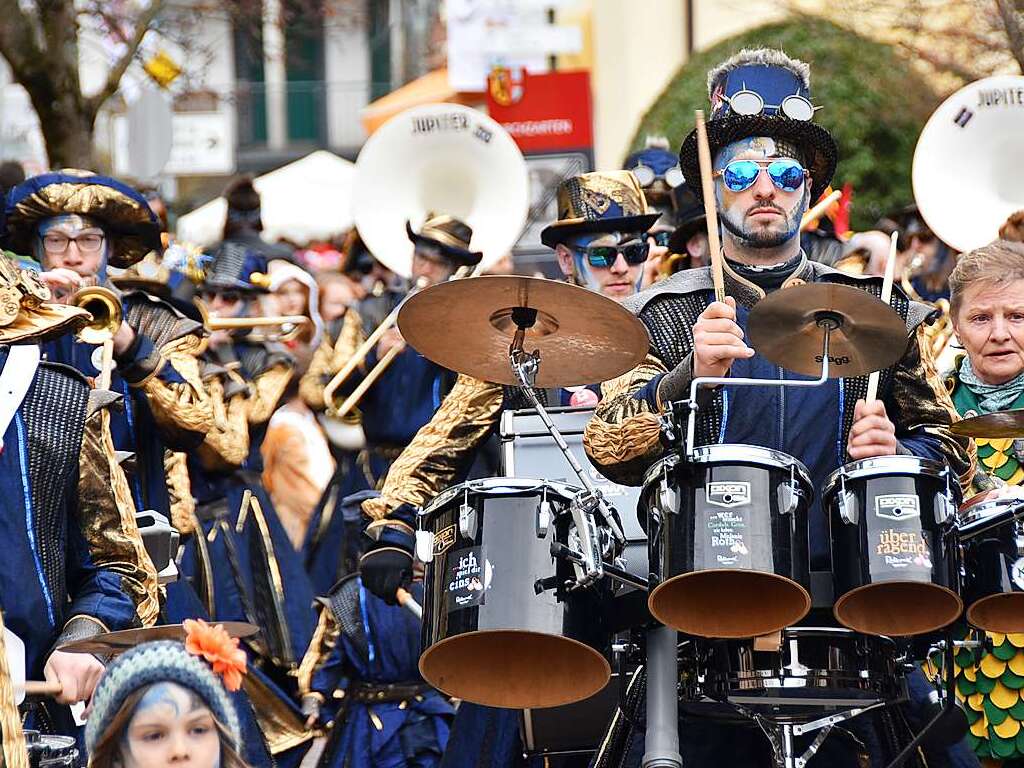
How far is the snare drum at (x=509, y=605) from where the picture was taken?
6.46 meters

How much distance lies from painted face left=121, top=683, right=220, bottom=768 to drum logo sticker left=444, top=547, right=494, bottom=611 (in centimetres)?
121

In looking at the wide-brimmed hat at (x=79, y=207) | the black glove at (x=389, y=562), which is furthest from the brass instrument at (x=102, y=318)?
the black glove at (x=389, y=562)

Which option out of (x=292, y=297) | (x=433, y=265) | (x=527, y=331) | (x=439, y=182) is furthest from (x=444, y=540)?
(x=292, y=297)

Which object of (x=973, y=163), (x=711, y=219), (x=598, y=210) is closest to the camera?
(x=711, y=219)

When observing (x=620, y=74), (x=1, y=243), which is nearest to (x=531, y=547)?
(x=1, y=243)

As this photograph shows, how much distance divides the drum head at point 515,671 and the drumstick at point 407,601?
1.41 meters

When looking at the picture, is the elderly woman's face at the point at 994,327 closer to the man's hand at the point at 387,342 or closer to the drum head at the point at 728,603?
the drum head at the point at 728,603

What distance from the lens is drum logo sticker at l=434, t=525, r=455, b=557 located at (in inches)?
262

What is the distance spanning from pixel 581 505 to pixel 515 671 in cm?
50

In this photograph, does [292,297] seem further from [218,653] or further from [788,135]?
[218,653]

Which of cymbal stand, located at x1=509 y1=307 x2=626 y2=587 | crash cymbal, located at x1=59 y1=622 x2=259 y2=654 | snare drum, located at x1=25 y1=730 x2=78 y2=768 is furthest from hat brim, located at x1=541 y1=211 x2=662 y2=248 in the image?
snare drum, located at x1=25 y1=730 x2=78 y2=768

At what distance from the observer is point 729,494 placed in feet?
20.2

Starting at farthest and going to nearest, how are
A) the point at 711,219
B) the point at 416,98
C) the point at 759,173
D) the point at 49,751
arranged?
the point at 416,98, the point at 759,173, the point at 711,219, the point at 49,751

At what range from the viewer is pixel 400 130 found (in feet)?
43.0
